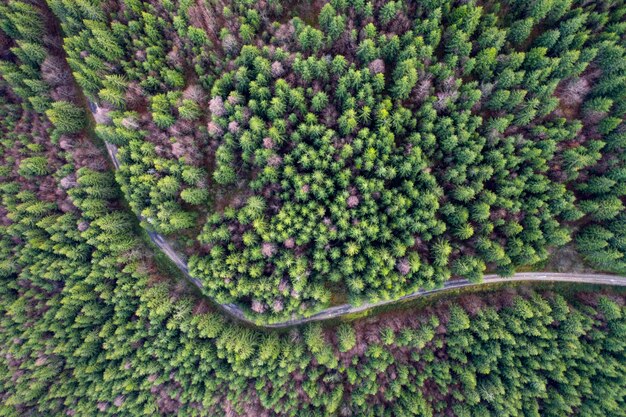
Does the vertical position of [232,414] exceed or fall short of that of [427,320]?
it falls short

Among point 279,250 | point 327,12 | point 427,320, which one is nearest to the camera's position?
point 327,12

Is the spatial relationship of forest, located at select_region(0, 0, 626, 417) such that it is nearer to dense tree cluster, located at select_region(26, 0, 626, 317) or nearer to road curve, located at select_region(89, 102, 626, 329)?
dense tree cluster, located at select_region(26, 0, 626, 317)

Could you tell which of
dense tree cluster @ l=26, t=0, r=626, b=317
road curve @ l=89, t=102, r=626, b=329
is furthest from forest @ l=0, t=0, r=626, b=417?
road curve @ l=89, t=102, r=626, b=329

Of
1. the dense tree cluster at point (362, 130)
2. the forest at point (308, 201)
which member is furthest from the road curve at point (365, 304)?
the dense tree cluster at point (362, 130)

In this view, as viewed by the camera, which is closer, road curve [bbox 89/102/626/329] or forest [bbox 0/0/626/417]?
forest [bbox 0/0/626/417]

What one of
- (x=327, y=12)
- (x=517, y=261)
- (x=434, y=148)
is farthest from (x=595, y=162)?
(x=327, y=12)

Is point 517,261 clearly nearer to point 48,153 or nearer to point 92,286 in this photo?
point 92,286

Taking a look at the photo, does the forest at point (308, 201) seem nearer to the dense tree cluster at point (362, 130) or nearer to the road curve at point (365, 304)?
the dense tree cluster at point (362, 130)
